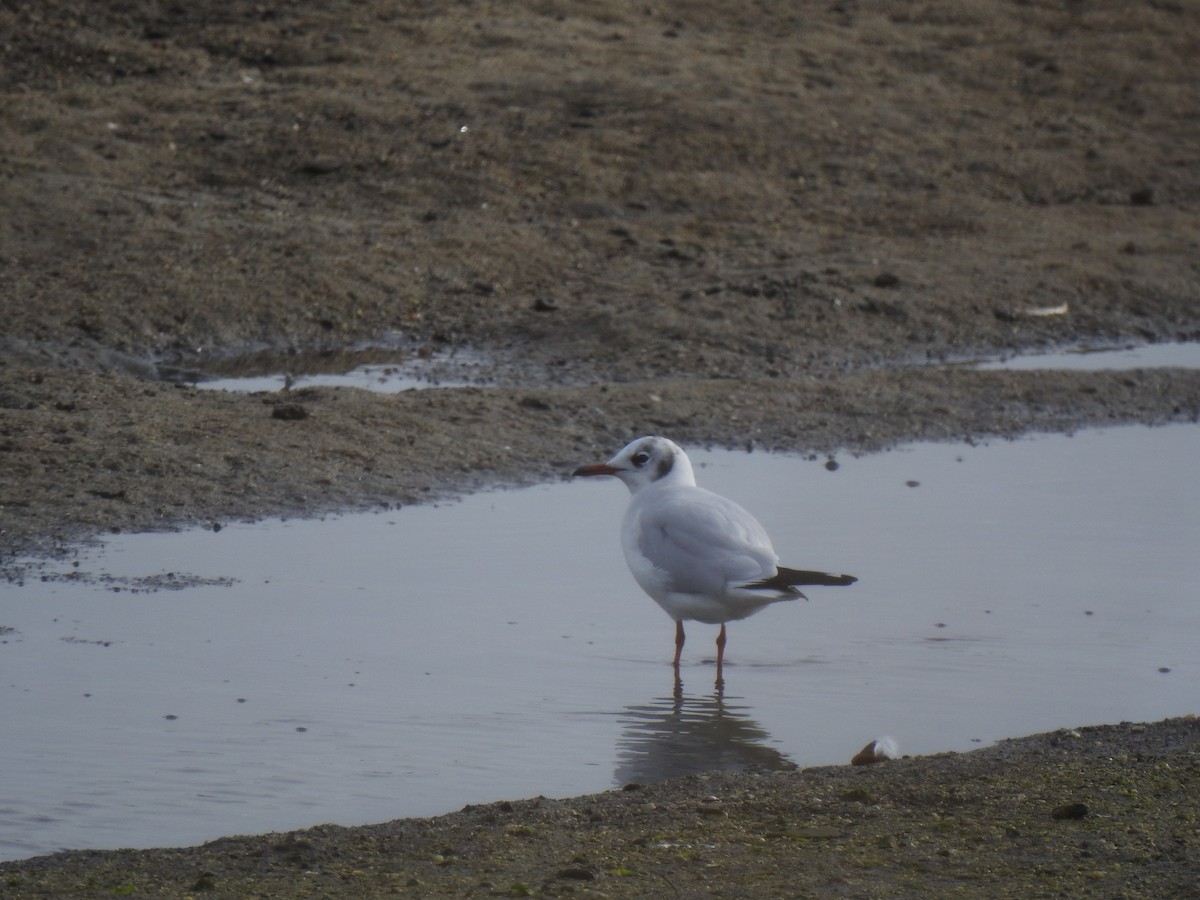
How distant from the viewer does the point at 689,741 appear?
17.8 feet

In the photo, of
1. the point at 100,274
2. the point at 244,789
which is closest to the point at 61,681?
the point at 244,789

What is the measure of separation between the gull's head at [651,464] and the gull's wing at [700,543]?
0.65 ft

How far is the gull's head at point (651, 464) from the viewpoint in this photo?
6590 mm

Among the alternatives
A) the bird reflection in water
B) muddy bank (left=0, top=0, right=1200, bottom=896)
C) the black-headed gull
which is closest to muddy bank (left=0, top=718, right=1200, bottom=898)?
muddy bank (left=0, top=0, right=1200, bottom=896)

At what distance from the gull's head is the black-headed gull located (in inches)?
2.4

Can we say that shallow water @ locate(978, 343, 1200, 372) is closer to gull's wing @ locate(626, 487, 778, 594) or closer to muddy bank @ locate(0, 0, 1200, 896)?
muddy bank @ locate(0, 0, 1200, 896)

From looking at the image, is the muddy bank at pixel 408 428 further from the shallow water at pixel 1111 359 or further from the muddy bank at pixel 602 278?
the shallow water at pixel 1111 359

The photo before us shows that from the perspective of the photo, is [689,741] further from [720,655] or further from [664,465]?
[664,465]

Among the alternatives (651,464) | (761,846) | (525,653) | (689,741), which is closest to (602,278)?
(651,464)

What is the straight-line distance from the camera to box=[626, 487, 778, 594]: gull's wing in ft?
19.7

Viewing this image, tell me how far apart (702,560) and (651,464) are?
66 centimetres

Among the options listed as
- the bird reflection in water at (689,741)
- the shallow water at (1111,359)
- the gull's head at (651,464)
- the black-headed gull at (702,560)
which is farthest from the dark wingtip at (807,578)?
the shallow water at (1111,359)

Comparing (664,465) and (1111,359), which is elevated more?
(664,465)

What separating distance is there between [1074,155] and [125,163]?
699cm
